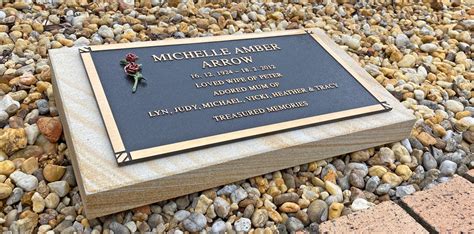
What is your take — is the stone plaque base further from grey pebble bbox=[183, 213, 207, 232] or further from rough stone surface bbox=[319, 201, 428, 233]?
rough stone surface bbox=[319, 201, 428, 233]

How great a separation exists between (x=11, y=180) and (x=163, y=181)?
0.56m

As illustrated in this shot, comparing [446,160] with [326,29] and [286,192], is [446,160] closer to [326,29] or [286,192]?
[286,192]

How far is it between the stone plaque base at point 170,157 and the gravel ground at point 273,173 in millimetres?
67

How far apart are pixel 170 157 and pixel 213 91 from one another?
0.39 meters

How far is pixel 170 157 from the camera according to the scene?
1.59 meters

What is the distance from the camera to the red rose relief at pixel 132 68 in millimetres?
1816

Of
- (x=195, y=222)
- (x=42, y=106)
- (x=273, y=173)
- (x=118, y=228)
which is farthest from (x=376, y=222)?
(x=42, y=106)

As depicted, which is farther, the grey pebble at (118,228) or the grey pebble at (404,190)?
the grey pebble at (404,190)

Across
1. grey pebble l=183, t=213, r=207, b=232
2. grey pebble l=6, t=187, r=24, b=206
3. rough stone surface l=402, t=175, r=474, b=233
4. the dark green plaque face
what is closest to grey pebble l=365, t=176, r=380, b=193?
rough stone surface l=402, t=175, r=474, b=233

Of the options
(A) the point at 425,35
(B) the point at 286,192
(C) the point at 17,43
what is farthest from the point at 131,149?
(A) the point at 425,35

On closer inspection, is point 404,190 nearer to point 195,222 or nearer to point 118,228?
point 195,222

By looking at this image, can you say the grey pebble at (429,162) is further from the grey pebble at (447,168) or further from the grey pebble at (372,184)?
the grey pebble at (372,184)

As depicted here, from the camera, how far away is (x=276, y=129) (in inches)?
69.6

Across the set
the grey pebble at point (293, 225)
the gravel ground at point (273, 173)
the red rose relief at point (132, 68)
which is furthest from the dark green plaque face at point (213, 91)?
the grey pebble at point (293, 225)
